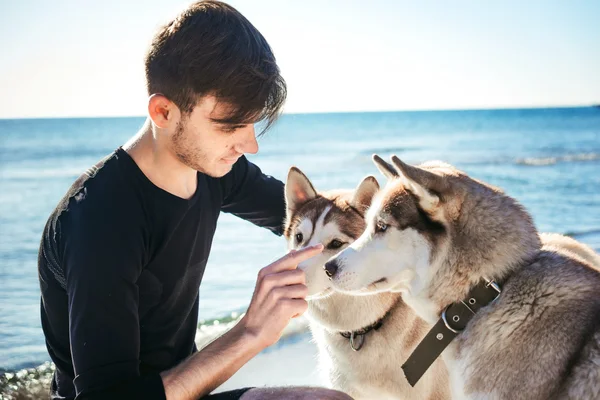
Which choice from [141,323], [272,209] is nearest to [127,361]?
[141,323]

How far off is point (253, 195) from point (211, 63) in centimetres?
114

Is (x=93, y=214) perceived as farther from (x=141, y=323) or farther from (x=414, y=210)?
(x=414, y=210)

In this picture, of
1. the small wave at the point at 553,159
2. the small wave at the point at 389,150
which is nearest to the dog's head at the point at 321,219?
the small wave at the point at 553,159

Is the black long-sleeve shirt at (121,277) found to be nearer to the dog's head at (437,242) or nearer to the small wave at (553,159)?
the dog's head at (437,242)

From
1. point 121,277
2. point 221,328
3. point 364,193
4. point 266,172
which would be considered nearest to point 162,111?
point 121,277

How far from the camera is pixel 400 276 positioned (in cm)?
255

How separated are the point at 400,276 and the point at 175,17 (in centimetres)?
141

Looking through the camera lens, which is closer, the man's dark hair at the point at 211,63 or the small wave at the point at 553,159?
the man's dark hair at the point at 211,63

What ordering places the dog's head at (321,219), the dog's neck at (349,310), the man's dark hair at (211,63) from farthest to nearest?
the dog's neck at (349,310) < the dog's head at (321,219) < the man's dark hair at (211,63)

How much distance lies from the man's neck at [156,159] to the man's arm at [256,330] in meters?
0.65

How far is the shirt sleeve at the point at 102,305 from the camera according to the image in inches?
87.8

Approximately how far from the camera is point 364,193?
11.2 feet

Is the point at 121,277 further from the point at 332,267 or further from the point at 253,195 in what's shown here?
the point at 253,195

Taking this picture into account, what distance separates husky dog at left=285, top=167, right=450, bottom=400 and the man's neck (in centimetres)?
79
